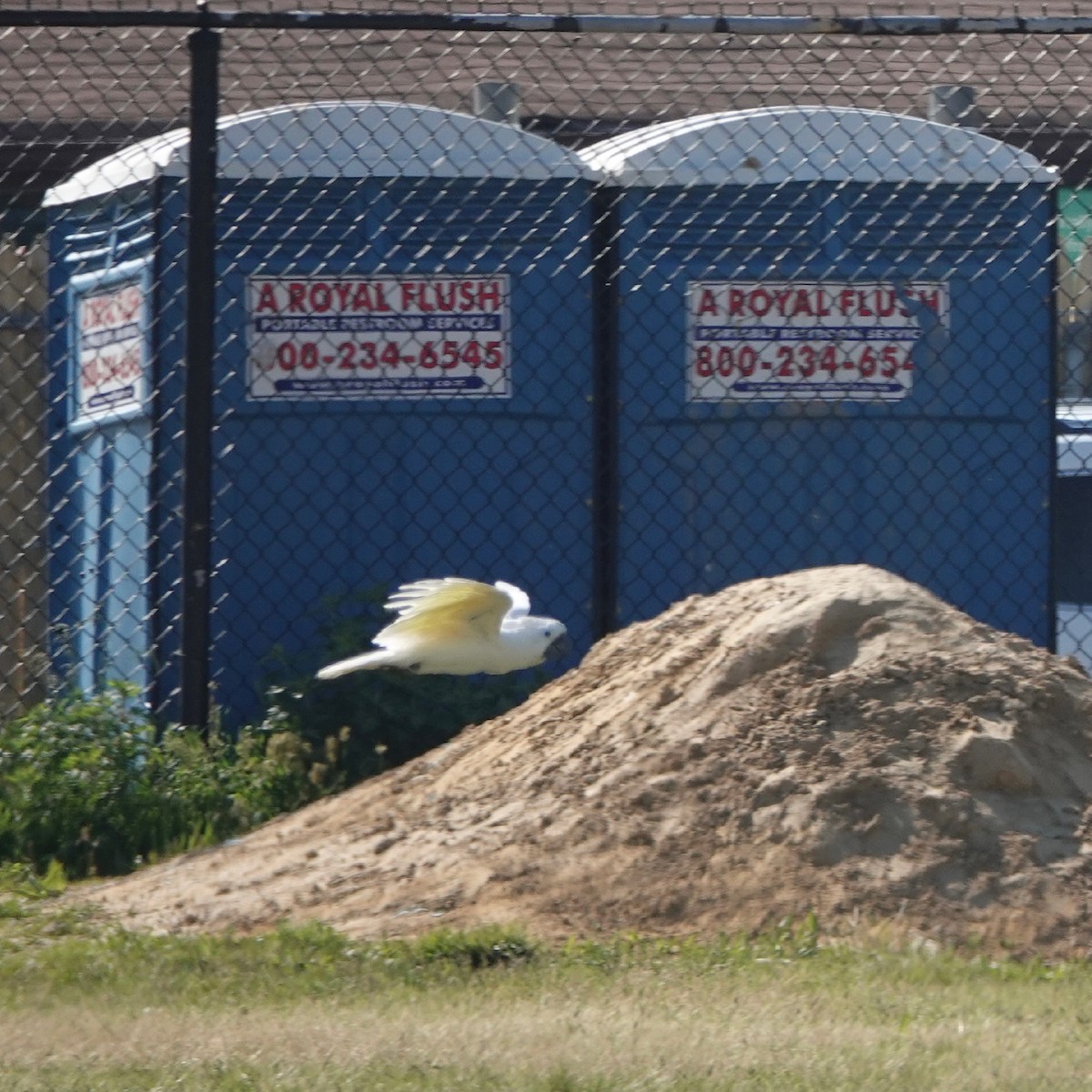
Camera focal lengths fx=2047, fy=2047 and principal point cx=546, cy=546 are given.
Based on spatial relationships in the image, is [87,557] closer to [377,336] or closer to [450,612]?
[377,336]

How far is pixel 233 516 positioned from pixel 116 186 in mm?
1058

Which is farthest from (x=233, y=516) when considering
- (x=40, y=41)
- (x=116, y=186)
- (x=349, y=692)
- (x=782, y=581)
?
(x=40, y=41)

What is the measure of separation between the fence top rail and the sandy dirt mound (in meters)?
1.68

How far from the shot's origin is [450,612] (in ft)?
17.2

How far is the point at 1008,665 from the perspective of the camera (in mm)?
4543

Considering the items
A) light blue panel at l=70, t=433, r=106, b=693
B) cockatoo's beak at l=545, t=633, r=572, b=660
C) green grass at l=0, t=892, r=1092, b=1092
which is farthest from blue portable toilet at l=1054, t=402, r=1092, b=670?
green grass at l=0, t=892, r=1092, b=1092

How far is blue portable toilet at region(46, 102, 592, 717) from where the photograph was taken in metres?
5.82

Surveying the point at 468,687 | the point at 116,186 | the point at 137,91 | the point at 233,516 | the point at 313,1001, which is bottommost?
the point at 313,1001

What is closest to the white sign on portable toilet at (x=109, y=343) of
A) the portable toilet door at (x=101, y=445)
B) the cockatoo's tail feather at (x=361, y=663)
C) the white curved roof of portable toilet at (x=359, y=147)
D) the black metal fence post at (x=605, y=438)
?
the portable toilet door at (x=101, y=445)

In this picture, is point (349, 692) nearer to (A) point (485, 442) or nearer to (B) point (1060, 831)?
(A) point (485, 442)

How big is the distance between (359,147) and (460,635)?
1518 millimetres

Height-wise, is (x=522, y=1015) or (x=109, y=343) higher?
(x=109, y=343)

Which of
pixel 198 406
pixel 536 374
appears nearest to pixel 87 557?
pixel 198 406

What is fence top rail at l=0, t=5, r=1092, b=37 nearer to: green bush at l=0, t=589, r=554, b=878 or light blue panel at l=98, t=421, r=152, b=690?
light blue panel at l=98, t=421, r=152, b=690
